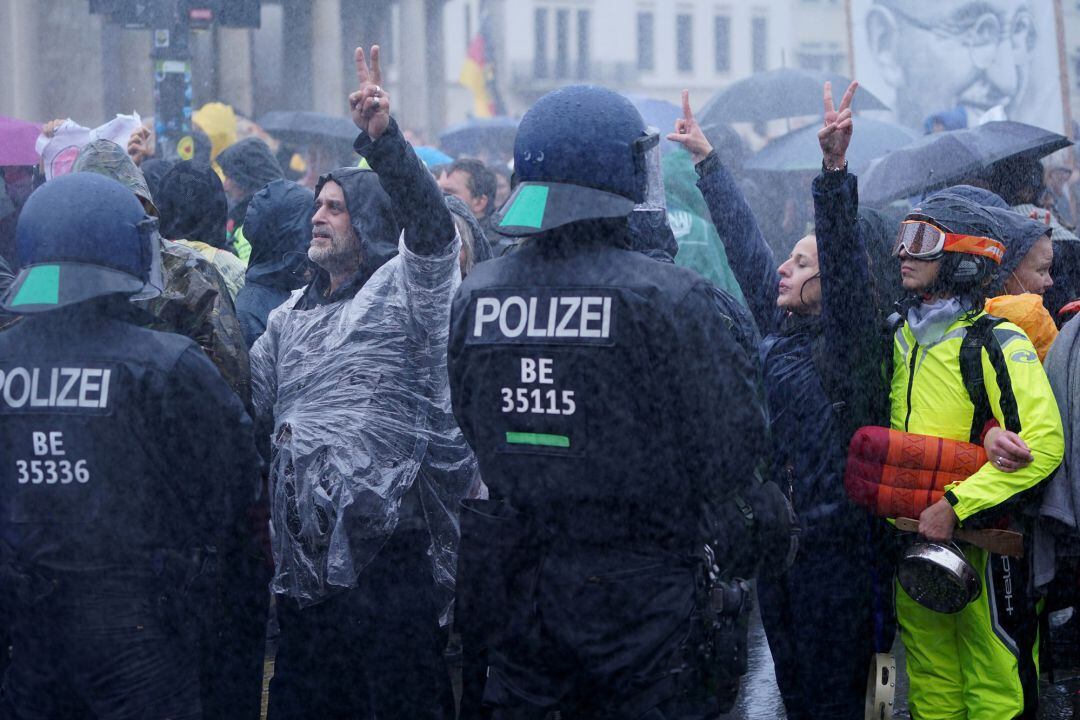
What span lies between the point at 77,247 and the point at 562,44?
61961 millimetres

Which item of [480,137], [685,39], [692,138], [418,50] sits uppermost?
[685,39]

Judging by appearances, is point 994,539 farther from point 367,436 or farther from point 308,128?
point 308,128

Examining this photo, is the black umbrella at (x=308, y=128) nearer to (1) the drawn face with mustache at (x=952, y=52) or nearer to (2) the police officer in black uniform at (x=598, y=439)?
(1) the drawn face with mustache at (x=952, y=52)

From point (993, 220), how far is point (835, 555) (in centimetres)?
107

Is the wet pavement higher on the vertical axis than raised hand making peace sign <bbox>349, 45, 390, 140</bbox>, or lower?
lower

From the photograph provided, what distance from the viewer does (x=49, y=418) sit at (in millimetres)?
3086

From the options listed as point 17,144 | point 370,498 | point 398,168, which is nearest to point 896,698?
point 370,498

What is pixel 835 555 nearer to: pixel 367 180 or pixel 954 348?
pixel 954 348

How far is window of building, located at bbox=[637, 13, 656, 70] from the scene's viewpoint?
65.2m

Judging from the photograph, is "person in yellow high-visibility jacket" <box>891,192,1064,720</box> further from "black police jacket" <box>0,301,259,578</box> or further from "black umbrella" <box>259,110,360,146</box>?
"black umbrella" <box>259,110,360,146</box>

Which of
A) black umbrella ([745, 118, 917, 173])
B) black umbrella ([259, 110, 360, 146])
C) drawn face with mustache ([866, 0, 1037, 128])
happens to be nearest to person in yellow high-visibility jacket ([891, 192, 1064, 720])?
black umbrella ([745, 118, 917, 173])

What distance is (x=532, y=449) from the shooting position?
292 cm

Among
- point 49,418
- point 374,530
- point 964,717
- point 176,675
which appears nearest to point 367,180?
point 374,530

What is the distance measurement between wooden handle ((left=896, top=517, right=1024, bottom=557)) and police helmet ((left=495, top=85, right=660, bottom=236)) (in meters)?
1.33
